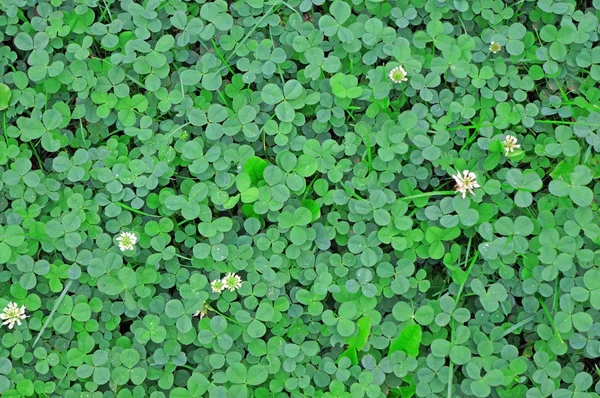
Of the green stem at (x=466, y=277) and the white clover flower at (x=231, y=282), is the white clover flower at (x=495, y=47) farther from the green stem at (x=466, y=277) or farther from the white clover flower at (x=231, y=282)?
the white clover flower at (x=231, y=282)

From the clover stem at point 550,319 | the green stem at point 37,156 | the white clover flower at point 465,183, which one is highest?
the white clover flower at point 465,183

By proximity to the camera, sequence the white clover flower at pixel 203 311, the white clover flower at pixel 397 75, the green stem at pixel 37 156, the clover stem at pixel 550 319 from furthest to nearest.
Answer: the green stem at pixel 37 156 → the white clover flower at pixel 397 75 → the white clover flower at pixel 203 311 → the clover stem at pixel 550 319

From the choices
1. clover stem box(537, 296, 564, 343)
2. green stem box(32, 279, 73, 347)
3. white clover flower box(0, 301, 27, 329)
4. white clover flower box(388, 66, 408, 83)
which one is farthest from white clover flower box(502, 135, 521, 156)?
white clover flower box(0, 301, 27, 329)

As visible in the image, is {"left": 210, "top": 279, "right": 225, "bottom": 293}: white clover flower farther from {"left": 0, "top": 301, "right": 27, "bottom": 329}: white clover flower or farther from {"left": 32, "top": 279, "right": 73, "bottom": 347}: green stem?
{"left": 0, "top": 301, "right": 27, "bottom": 329}: white clover flower

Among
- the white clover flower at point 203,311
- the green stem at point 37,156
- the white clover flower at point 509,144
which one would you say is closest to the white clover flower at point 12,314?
the green stem at point 37,156

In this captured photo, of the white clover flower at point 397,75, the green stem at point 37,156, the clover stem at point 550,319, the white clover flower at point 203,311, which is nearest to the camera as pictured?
the clover stem at point 550,319

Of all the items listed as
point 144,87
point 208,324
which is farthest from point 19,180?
point 208,324

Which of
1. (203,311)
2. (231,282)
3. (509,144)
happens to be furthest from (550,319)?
(203,311)

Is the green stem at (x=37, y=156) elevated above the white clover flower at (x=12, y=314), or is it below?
above

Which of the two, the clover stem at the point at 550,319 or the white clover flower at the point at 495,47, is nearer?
the clover stem at the point at 550,319
